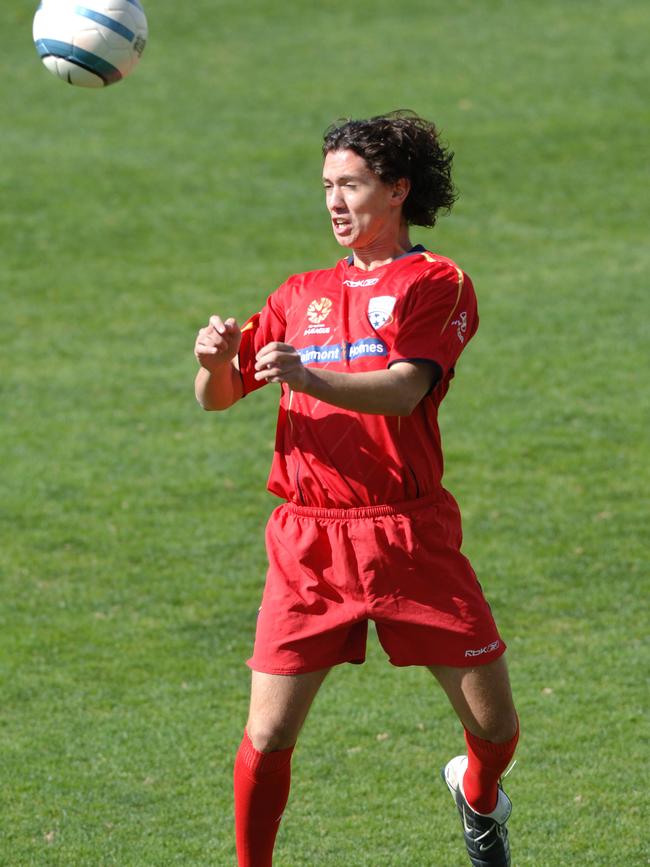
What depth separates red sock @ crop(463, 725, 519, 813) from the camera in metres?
4.48

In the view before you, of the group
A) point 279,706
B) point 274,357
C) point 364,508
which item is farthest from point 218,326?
point 279,706

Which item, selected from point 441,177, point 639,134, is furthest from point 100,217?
point 441,177

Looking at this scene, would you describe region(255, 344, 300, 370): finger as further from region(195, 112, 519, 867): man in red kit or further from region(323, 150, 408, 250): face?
region(323, 150, 408, 250): face

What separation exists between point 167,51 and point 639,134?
6.56 metres

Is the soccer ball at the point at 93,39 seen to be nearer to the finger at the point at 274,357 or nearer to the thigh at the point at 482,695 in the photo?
the finger at the point at 274,357

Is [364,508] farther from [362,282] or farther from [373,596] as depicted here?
[362,282]

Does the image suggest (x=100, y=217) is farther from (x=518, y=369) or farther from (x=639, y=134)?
(x=639, y=134)

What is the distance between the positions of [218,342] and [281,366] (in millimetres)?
465

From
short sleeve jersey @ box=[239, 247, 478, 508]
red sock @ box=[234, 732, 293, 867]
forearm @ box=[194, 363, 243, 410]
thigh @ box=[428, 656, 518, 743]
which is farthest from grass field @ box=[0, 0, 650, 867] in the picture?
forearm @ box=[194, 363, 243, 410]

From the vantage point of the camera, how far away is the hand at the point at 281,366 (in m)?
3.81

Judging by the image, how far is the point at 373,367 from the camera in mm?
4266

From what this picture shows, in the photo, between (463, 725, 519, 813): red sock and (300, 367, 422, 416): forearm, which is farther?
(463, 725, 519, 813): red sock

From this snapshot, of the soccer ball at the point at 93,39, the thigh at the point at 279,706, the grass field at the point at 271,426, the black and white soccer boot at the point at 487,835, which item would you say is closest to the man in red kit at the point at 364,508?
the thigh at the point at 279,706

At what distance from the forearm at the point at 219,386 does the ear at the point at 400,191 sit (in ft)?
2.48
